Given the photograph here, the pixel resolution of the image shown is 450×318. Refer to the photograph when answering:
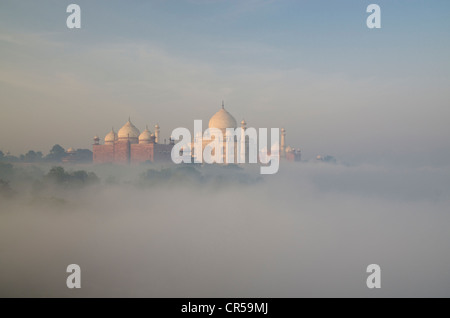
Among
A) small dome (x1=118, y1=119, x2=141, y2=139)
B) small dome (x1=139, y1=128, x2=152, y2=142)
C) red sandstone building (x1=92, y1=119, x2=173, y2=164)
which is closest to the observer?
red sandstone building (x1=92, y1=119, x2=173, y2=164)

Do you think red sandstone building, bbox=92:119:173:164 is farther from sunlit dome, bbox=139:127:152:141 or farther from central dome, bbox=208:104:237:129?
central dome, bbox=208:104:237:129

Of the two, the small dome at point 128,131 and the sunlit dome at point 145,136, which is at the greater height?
the small dome at point 128,131

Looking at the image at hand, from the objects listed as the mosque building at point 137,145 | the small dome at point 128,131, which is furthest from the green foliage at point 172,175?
the small dome at point 128,131

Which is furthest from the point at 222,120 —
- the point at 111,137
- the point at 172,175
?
the point at 111,137

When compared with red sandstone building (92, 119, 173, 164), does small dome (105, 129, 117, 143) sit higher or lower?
higher

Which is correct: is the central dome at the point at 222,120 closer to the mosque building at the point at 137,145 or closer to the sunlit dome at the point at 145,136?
the mosque building at the point at 137,145

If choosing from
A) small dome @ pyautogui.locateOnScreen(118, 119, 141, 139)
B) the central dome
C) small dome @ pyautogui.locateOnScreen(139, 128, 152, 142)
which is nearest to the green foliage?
small dome @ pyautogui.locateOnScreen(139, 128, 152, 142)

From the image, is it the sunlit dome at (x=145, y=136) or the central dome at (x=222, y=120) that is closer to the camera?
the sunlit dome at (x=145, y=136)
